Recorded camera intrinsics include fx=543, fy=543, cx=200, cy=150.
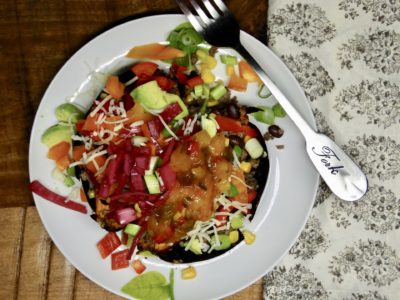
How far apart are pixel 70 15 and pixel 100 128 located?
44 cm

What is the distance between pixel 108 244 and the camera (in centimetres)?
187

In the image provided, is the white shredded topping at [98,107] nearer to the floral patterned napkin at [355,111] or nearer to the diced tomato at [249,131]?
the diced tomato at [249,131]

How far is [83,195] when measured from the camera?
186cm

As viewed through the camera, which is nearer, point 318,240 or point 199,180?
point 199,180

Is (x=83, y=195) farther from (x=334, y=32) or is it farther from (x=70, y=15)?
(x=334, y=32)

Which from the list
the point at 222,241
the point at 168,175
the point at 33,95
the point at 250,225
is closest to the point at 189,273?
the point at 222,241

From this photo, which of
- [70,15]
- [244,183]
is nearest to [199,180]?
[244,183]

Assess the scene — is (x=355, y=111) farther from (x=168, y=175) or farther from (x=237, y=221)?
(x=168, y=175)

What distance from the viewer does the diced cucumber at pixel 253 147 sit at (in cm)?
185

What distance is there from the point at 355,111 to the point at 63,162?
1030 millimetres

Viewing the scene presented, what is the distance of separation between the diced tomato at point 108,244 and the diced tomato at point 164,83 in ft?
1.74

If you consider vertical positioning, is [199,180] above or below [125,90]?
below

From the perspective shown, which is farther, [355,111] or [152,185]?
[355,111]

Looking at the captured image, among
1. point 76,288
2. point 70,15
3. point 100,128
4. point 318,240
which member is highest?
point 70,15
